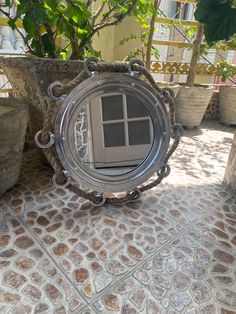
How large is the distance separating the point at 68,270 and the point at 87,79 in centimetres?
46

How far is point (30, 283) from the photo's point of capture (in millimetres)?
532

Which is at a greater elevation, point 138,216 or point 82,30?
point 82,30

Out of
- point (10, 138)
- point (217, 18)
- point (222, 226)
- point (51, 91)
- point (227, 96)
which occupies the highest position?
point (217, 18)

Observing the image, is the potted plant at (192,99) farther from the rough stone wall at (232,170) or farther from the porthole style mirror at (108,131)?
the porthole style mirror at (108,131)

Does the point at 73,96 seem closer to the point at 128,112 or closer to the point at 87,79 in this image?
the point at 87,79

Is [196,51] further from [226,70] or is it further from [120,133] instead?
[120,133]

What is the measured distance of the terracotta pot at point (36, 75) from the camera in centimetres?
78

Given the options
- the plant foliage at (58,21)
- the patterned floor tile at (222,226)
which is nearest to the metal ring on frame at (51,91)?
the plant foliage at (58,21)

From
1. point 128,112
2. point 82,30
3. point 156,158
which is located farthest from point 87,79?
point 82,30

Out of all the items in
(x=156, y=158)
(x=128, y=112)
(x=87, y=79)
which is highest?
(x=87, y=79)

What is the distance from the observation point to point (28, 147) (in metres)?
1.17

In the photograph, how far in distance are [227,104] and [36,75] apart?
4.86 feet

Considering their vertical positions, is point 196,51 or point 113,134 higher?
point 196,51

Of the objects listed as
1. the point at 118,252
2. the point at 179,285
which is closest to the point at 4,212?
the point at 118,252
